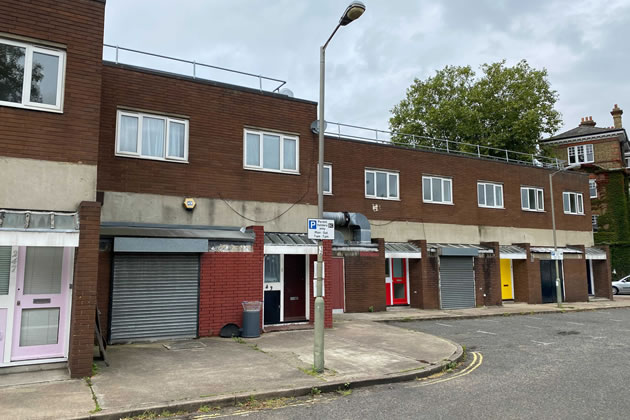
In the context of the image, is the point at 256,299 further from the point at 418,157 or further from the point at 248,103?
the point at 418,157

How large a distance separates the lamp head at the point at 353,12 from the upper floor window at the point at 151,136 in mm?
7343

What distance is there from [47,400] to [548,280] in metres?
25.1

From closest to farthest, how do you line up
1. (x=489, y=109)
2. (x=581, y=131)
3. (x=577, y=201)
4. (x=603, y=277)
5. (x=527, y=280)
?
(x=527, y=280) → (x=603, y=277) → (x=577, y=201) → (x=489, y=109) → (x=581, y=131)

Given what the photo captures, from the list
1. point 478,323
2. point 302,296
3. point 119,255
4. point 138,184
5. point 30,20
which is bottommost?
point 478,323

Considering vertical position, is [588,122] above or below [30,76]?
above

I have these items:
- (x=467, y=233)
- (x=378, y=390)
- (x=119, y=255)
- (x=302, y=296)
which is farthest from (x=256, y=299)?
(x=467, y=233)

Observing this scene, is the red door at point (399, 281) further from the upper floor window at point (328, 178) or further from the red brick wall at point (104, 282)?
the red brick wall at point (104, 282)

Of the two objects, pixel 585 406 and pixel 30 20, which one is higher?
pixel 30 20

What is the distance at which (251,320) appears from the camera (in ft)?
38.9

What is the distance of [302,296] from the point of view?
14.7m

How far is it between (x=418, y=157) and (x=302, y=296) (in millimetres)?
10440

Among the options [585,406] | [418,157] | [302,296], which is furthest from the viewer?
[418,157]

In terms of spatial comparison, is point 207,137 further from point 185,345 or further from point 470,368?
point 470,368

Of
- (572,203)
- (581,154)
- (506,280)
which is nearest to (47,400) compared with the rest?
(506,280)
